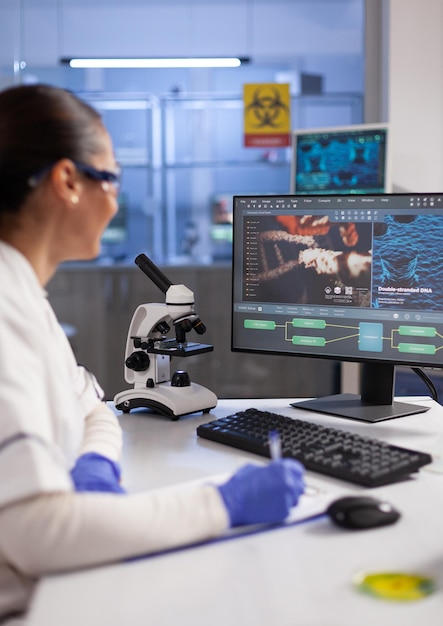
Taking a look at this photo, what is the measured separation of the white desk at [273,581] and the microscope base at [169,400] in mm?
497

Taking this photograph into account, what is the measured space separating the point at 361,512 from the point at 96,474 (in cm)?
39

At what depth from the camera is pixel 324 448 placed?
4.51 ft

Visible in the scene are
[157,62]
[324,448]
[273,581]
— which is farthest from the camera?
[157,62]

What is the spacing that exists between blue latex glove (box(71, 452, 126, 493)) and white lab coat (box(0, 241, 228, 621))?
0.08 metres

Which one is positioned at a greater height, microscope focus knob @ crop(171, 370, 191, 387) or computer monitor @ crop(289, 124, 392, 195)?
computer monitor @ crop(289, 124, 392, 195)

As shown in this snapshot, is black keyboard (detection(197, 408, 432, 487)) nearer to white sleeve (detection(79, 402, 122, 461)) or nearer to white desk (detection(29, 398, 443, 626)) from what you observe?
white desk (detection(29, 398, 443, 626))

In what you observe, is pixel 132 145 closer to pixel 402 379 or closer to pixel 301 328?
pixel 402 379

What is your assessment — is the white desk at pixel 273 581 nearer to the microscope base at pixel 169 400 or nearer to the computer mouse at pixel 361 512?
the computer mouse at pixel 361 512

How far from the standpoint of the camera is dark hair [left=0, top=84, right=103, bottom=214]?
1.08m

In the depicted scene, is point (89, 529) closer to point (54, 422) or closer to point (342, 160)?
point (54, 422)

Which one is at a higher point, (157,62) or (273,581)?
(157,62)

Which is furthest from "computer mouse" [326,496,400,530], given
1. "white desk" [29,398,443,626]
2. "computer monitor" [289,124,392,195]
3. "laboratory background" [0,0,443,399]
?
"laboratory background" [0,0,443,399]

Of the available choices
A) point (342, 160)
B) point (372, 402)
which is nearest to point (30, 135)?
point (372, 402)

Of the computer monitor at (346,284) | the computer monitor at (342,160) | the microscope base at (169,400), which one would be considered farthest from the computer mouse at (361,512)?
the computer monitor at (342,160)
